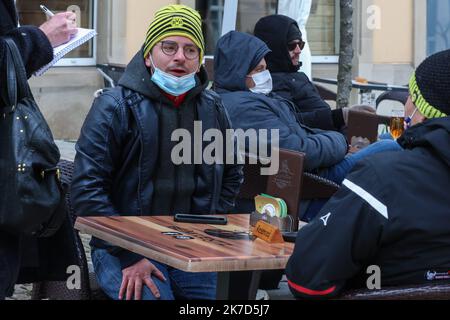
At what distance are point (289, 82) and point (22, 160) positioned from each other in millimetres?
3598

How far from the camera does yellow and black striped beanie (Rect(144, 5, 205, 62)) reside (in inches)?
163

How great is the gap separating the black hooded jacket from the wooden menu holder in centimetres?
274

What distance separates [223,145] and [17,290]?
1.88 meters

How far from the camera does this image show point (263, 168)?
488 centimetres

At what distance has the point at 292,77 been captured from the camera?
6.55m

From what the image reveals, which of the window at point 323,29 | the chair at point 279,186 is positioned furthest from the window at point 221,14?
the chair at point 279,186

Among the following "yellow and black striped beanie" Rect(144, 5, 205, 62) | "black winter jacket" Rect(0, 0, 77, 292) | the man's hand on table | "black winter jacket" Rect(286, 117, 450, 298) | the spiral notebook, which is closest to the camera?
"black winter jacket" Rect(286, 117, 450, 298)

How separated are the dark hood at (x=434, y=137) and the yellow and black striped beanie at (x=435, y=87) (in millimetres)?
90

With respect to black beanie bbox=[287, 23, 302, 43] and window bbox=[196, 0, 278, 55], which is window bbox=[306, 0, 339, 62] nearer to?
window bbox=[196, 0, 278, 55]

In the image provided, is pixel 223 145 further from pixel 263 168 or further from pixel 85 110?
pixel 85 110

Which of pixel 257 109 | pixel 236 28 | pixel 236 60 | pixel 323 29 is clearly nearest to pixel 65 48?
pixel 257 109

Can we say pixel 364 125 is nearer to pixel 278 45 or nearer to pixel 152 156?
pixel 278 45

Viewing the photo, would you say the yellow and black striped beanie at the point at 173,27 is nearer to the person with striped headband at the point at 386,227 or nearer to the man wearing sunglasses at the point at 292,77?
the person with striped headband at the point at 386,227

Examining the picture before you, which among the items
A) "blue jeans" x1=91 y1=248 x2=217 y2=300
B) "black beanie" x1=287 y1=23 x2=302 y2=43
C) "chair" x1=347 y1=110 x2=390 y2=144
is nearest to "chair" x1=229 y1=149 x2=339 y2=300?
"blue jeans" x1=91 y1=248 x2=217 y2=300
